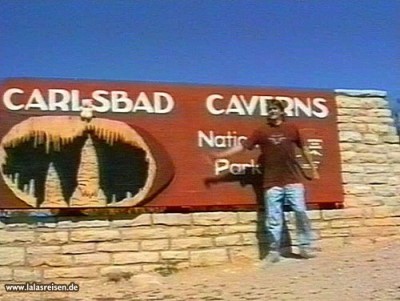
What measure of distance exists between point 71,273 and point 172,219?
133 centimetres

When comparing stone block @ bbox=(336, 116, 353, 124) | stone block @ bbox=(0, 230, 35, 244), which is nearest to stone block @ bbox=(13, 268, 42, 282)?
stone block @ bbox=(0, 230, 35, 244)

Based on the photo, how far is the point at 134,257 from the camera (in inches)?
313

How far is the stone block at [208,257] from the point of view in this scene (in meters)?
8.10

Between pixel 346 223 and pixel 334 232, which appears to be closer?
pixel 334 232

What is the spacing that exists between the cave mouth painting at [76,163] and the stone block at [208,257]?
0.95 metres

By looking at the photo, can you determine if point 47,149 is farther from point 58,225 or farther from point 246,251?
point 246,251

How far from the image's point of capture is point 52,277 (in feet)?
25.3

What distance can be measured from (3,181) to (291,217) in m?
3.48

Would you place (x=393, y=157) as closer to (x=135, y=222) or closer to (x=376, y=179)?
(x=376, y=179)

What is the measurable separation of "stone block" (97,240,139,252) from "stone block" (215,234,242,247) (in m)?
0.98

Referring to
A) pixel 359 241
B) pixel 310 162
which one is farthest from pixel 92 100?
pixel 359 241

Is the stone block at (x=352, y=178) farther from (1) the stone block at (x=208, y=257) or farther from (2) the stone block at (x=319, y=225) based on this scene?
(1) the stone block at (x=208, y=257)

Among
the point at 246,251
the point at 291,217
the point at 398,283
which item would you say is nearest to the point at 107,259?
the point at 246,251

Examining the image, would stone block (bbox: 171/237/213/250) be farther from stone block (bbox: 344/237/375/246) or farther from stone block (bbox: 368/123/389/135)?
stone block (bbox: 368/123/389/135)
